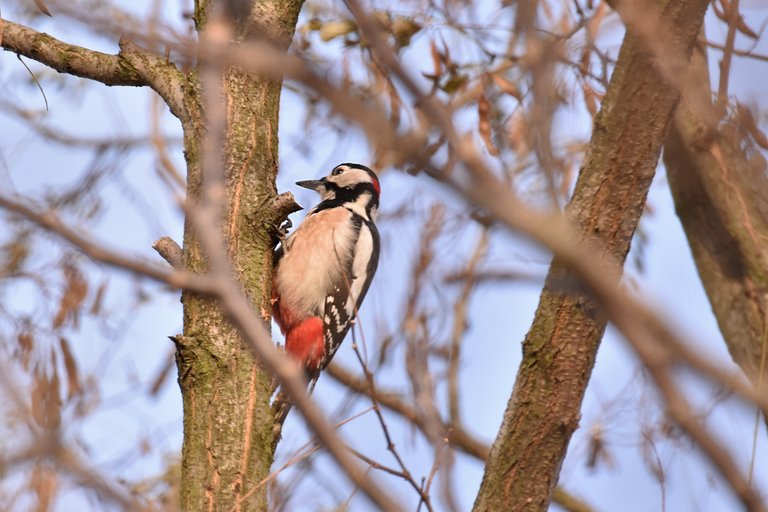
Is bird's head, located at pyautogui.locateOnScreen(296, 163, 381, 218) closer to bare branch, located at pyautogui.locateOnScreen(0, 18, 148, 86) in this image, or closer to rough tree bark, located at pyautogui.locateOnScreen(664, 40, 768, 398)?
rough tree bark, located at pyautogui.locateOnScreen(664, 40, 768, 398)

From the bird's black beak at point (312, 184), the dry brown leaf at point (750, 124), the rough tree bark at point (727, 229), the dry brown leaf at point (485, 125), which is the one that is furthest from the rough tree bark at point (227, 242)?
the bird's black beak at point (312, 184)

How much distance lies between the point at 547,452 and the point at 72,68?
189 centimetres

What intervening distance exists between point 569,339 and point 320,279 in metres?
1.56

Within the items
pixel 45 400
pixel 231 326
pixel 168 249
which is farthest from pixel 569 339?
pixel 45 400

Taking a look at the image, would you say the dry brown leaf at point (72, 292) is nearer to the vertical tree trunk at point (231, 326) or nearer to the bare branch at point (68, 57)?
the bare branch at point (68, 57)

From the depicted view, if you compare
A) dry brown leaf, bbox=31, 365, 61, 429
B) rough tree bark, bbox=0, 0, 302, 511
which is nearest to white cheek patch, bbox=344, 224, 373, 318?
dry brown leaf, bbox=31, 365, 61, 429

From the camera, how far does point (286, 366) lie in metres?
0.95

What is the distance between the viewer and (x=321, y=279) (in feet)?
13.8

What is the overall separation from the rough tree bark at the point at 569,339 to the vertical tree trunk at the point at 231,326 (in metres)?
0.76

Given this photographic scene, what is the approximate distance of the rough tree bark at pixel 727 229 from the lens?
363cm

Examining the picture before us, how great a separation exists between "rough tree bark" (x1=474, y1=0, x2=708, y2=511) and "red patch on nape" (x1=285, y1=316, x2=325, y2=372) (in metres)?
1.45

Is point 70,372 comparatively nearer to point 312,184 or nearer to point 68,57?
point 68,57

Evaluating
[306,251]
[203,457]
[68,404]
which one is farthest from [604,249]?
[68,404]

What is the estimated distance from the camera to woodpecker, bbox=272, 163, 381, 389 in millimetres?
4121
